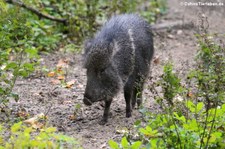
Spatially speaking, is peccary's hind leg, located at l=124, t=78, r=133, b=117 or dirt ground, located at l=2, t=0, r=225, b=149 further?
peccary's hind leg, located at l=124, t=78, r=133, b=117

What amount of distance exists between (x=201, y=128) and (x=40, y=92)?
9.69 feet

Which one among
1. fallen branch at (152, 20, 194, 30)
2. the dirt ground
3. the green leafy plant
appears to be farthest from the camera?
fallen branch at (152, 20, 194, 30)

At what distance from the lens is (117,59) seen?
5.74 metres

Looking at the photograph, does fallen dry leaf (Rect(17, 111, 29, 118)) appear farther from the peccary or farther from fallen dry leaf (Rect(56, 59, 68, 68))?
fallen dry leaf (Rect(56, 59, 68, 68))

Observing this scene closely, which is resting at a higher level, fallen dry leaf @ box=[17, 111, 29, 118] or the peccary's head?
the peccary's head

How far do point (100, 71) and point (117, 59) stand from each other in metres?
0.30

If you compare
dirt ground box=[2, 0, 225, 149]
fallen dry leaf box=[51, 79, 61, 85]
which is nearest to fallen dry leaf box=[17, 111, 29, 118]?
dirt ground box=[2, 0, 225, 149]

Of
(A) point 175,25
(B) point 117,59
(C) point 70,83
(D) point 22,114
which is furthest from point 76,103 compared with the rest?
(A) point 175,25

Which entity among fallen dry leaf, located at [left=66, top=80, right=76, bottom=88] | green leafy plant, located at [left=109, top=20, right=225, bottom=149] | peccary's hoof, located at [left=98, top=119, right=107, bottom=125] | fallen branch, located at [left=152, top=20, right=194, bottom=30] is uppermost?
fallen branch, located at [left=152, top=20, right=194, bottom=30]

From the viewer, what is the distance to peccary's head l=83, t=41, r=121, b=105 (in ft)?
17.9

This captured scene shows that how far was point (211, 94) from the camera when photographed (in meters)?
4.23

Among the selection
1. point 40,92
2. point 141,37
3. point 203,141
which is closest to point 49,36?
point 40,92

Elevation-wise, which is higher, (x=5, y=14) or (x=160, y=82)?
(x=5, y=14)

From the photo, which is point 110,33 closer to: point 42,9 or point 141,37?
point 141,37
